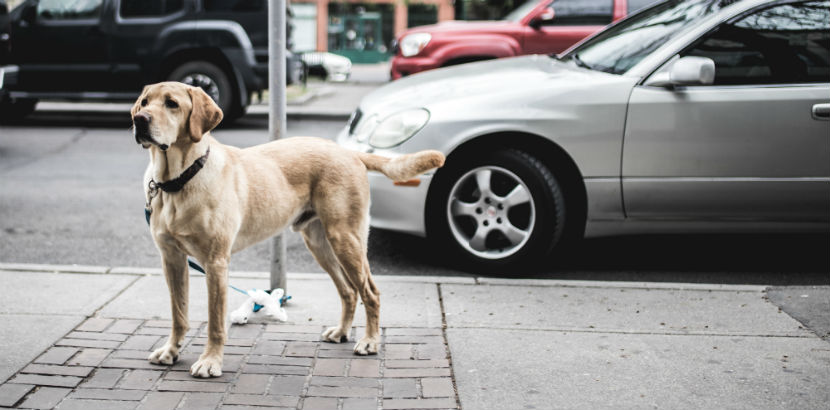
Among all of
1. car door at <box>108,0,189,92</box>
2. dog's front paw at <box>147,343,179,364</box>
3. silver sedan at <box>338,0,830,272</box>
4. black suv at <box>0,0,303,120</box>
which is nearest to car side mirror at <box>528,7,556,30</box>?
black suv at <box>0,0,303,120</box>

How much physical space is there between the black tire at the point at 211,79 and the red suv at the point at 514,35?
244 centimetres

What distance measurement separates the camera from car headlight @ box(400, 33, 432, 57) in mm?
10961

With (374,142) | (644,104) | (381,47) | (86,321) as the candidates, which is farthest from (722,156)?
(381,47)

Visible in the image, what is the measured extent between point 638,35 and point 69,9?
341 inches

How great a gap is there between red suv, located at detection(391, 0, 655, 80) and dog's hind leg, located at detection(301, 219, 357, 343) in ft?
22.2

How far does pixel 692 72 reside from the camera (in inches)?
205

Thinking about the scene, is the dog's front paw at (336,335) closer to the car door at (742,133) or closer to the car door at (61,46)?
the car door at (742,133)

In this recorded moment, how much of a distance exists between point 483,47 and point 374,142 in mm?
5468

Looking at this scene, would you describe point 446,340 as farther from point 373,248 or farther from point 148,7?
point 148,7

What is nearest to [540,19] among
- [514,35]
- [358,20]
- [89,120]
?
[514,35]

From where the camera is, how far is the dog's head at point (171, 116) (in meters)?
3.43

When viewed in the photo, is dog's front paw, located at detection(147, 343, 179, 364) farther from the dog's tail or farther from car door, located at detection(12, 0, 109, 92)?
car door, located at detection(12, 0, 109, 92)

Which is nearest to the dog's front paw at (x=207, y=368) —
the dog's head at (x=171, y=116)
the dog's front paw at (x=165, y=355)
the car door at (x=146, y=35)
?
the dog's front paw at (x=165, y=355)

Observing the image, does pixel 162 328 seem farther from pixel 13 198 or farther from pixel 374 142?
pixel 13 198
